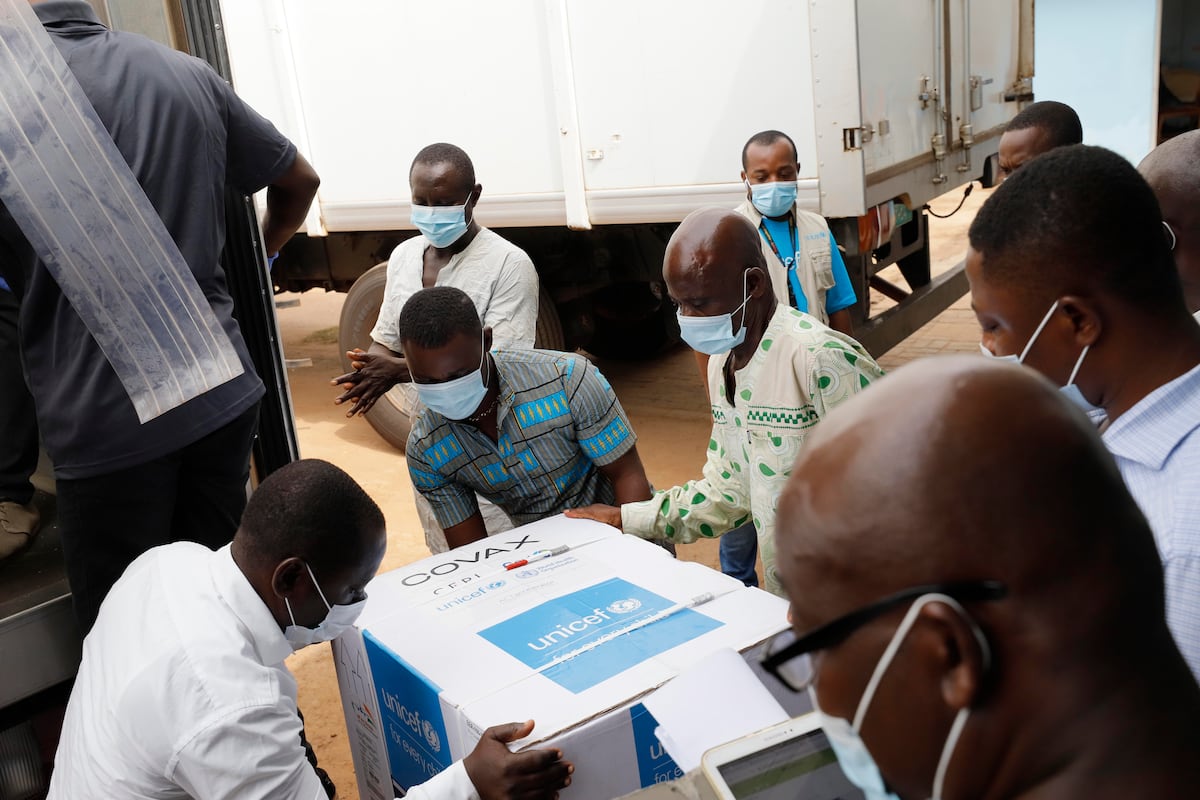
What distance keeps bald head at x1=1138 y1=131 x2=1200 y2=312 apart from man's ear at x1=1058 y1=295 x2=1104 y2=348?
2.81 ft

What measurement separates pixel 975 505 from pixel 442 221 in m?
3.01

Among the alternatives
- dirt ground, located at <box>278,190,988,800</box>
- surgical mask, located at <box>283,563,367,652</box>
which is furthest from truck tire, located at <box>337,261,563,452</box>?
surgical mask, located at <box>283,563,367,652</box>

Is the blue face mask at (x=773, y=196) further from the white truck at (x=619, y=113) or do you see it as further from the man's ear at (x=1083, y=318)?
the man's ear at (x=1083, y=318)

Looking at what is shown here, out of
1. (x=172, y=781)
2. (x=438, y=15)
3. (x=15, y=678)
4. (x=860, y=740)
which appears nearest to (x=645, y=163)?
(x=438, y=15)

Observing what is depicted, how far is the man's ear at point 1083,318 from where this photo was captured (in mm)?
1329

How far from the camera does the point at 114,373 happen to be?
2160mm

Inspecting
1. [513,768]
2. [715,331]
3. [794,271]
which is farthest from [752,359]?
[794,271]

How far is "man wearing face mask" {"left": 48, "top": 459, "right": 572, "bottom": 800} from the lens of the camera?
1.56m

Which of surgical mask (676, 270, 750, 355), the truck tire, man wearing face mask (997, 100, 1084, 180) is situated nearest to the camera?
surgical mask (676, 270, 750, 355)

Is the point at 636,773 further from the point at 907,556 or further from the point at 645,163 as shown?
the point at 645,163

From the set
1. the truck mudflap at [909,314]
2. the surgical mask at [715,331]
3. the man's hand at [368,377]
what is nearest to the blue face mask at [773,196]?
the truck mudflap at [909,314]

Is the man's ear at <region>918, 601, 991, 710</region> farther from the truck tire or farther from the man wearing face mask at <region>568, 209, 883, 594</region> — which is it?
the truck tire

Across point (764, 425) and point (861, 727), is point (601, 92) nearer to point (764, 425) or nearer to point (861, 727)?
point (764, 425)

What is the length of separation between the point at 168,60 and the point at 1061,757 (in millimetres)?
2220
